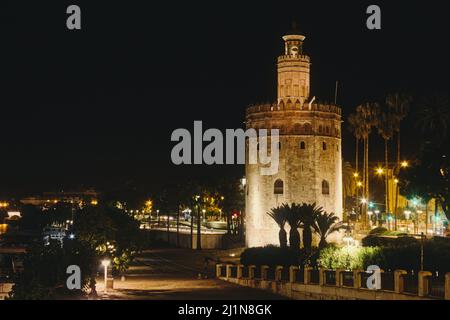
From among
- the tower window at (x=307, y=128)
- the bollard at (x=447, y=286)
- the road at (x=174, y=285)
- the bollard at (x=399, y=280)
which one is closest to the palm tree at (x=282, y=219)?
the road at (x=174, y=285)

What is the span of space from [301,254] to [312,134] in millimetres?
14979

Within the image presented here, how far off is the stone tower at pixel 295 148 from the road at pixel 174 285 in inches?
272

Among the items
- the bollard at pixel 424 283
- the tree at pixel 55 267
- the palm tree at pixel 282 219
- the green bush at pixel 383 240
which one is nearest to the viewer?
the bollard at pixel 424 283

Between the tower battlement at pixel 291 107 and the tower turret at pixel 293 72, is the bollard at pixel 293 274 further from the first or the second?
the tower turret at pixel 293 72

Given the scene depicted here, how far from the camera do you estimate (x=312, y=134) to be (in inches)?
2370

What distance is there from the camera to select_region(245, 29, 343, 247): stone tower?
197 ft

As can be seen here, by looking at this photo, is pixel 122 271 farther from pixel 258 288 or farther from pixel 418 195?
pixel 418 195

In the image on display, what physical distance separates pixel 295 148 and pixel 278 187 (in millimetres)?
3128

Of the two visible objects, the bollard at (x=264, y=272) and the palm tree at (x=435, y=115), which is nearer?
the bollard at (x=264, y=272)

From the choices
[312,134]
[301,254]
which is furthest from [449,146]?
[312,134]

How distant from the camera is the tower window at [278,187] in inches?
2368

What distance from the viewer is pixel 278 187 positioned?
60250 millimetres

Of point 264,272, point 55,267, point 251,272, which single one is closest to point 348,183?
point 251,272

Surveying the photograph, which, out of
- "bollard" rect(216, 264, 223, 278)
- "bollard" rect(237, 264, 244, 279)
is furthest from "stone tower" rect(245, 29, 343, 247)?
"bollard" rect(237, 264, 244, 279)
